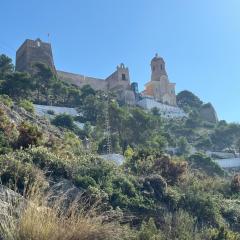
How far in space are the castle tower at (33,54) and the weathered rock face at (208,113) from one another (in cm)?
2662

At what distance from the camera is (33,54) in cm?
5906

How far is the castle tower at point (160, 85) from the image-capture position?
74.1 m

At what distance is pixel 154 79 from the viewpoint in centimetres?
7556

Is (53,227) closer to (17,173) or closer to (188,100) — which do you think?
(17,173)

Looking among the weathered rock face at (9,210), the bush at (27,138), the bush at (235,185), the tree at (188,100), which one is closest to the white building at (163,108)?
the tree at (188,100)

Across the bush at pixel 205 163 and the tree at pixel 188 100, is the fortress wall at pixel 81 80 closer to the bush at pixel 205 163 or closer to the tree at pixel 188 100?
the tree at pixel 188 100

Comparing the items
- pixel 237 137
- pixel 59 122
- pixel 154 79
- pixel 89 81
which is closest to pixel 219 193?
pixel 59 122

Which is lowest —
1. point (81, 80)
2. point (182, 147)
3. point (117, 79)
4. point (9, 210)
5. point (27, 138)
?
A: point (9, 210)

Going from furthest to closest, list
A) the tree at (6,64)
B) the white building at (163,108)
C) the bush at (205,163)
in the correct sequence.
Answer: the white building at (163,108) < the tree at (6,64) < the bush at (205,163)

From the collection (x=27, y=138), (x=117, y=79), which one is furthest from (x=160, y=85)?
(x=27, y=138)

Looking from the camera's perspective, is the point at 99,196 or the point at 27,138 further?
the point at 27,138

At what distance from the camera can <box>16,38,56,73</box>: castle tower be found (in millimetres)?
58156

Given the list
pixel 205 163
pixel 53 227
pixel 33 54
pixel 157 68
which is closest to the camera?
pixel 53 227

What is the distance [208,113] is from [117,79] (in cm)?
1722
